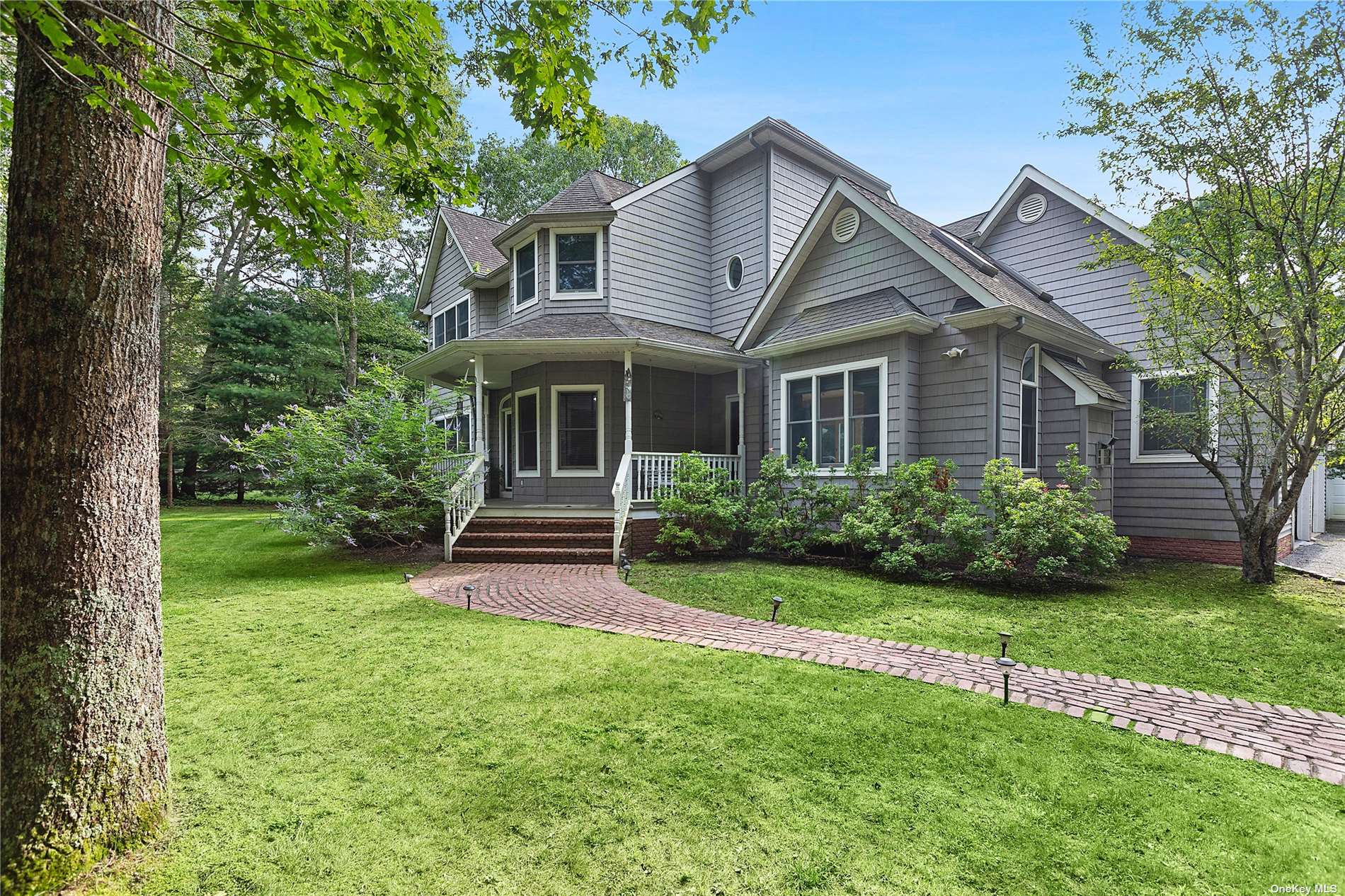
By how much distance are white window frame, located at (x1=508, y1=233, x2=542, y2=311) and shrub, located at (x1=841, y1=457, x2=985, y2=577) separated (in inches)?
327

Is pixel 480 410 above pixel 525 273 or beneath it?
beneath

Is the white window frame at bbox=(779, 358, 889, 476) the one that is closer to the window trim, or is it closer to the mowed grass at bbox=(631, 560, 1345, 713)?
the mowed grass at bbox=(631, 560, 1345, 713)

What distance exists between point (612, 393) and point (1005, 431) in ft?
23.0

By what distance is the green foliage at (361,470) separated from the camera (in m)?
9.09

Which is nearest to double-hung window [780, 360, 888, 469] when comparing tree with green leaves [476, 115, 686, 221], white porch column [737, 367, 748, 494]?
white porch column [737, 367, 748, 494]

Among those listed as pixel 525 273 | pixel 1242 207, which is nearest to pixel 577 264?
pixel 525 273

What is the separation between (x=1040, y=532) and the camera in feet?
23.4

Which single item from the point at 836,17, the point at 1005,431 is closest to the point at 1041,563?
the point at 1005,431

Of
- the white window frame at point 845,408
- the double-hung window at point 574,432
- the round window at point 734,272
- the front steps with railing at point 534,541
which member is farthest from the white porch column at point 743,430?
the front steps with railing at point 534,541

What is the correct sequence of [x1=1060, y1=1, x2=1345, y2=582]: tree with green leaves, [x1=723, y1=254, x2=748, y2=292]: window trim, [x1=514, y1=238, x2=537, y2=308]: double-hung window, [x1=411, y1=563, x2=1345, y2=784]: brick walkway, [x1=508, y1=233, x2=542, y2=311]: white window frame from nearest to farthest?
[x1=411, y1=563, x2=1345, y2=784]: brick walkway
[x1=1060, y1=1, x2=1345, y2=582]: tree with green leaves
[x1=508, y1=233, x2=542, y2=311]: white window frame
[x1=514, y1=238, x2=537, y2=308]: double-hung window
[x1=723, y1=254, x2=748, y2=292]: window trim

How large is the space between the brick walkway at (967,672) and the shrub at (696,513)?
2221 millimetres

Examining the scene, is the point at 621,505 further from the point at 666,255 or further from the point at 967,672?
the point at 666,255

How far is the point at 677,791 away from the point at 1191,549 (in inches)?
431

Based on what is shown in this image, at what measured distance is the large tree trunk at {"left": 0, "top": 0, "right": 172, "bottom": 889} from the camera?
2.05 meters
